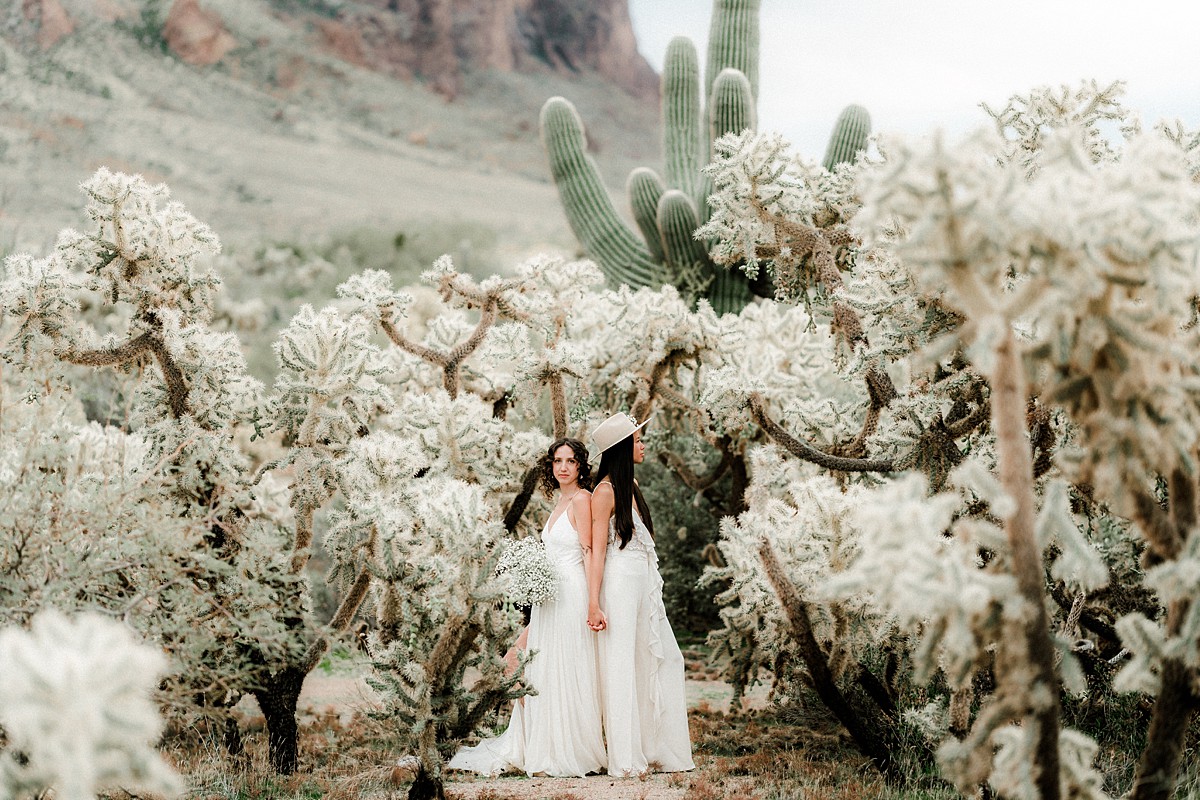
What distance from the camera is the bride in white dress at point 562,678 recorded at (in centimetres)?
518

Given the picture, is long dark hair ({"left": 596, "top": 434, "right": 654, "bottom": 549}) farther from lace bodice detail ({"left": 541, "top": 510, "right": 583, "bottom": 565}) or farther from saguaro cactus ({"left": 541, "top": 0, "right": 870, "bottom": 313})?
saguaro cactus ({"left": 541, "top": 0, "right": 870, "bottom": 313})

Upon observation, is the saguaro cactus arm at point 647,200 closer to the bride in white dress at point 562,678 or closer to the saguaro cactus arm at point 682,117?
the saguaro cactus arm at point 682,117

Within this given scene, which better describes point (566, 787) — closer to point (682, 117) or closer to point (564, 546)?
point (564, 546)

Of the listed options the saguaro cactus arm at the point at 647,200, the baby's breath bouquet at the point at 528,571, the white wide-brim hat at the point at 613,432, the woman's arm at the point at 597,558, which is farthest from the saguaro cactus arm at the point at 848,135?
the baby's breath bouquet at the point at 528,571

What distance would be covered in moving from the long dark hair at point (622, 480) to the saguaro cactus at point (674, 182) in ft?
21.4

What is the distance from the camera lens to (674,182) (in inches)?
526

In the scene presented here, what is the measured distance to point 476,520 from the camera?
425 centimetres

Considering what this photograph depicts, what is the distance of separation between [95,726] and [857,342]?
14.6 ft

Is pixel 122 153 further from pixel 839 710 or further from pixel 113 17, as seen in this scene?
pixel 839 710

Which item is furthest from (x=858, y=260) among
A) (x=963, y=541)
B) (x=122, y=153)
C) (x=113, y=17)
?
(x=113, y=17)

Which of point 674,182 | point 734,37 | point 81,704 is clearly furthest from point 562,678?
point 734,37

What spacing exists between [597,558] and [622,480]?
43 centimetres

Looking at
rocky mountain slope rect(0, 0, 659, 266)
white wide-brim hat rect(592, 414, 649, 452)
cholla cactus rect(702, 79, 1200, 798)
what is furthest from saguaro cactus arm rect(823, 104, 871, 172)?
rocky mountain slope rect(0, 0, 659, 266)

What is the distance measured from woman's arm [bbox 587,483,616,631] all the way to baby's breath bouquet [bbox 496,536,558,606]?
0.20 m
